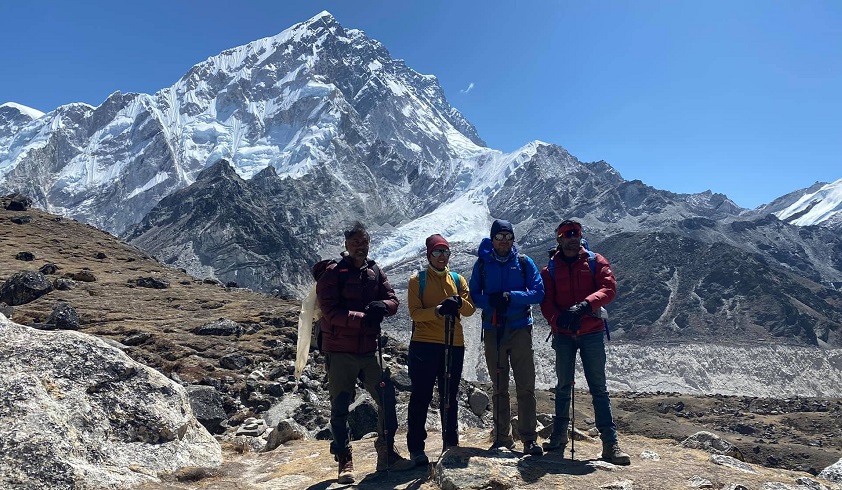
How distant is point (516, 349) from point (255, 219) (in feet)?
516

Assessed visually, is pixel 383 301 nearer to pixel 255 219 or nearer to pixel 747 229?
pixel 255 219

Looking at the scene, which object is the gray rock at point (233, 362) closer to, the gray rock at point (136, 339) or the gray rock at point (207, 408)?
the gray rock at point (136, 339)

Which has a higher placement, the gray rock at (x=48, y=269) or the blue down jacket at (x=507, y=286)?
the gray rock at (x=48, y=269)

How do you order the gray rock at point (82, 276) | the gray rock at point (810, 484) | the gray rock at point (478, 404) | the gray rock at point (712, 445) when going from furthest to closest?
the gray rock at point (82, 276), the gray rock at point (478, 404), the gray rock at point (712, 445), the gray rock at point (810, 484)

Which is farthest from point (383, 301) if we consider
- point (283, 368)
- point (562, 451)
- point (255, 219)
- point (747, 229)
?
point (747, 229)

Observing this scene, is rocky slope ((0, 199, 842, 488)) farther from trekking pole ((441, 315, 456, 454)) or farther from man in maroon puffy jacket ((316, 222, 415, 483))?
trekking pole ((441, 315, 456, 454))

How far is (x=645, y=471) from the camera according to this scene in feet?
21.1

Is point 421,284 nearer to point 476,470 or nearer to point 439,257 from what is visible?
point 439,257

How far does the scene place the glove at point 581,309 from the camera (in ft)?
22.2

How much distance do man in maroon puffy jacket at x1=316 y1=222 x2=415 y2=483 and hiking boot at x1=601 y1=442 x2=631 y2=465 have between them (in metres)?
2.53

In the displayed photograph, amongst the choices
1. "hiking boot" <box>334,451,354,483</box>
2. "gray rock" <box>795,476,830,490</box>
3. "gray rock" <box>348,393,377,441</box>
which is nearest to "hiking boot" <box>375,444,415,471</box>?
"hiking boot" <box>334,451,354,483</box>

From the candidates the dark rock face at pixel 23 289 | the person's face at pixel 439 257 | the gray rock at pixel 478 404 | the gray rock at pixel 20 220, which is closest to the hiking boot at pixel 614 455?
the person's face at pixel 439 257

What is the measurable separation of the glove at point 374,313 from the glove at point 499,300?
4.60ft

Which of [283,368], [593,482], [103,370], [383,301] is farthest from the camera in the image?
[283,368]
